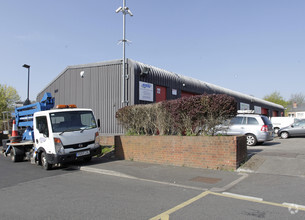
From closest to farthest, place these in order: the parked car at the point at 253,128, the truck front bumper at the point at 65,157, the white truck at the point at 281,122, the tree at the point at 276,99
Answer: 1. the truck front bumper at the point at 65,157
2. the parked car at the point at 253,128
3. the white truck at the point at 281,122
4. the tree at the point at 276,99

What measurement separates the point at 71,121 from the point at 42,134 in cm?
125

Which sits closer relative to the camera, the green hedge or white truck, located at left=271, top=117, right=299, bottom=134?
the green hedge

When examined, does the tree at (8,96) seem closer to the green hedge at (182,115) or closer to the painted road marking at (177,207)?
the green hedge at (182,115)

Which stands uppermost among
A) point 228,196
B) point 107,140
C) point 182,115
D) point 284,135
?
point 182,115

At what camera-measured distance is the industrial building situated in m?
15.1

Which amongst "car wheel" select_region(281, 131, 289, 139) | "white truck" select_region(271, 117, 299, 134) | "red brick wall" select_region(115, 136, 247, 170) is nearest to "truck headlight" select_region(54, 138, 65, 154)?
"red brick wall" select_region(115, 136, 247, 170)

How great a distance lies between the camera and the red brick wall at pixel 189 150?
27.0 feet

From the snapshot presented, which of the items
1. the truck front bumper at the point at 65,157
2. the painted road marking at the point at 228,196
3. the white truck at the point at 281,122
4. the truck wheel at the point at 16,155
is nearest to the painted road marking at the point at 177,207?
the painted road marking at the point at 228,196

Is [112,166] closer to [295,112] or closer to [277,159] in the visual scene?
[277,159]

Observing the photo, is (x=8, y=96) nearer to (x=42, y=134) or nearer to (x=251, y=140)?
(x=42, y=134)

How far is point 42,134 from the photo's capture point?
32.1ft

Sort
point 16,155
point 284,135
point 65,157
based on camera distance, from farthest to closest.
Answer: point 284,135 → point 16,155 → point 65,157

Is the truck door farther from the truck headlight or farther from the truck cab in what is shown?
the truck headlight

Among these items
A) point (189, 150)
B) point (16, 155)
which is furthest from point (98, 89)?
point (189, 150)
